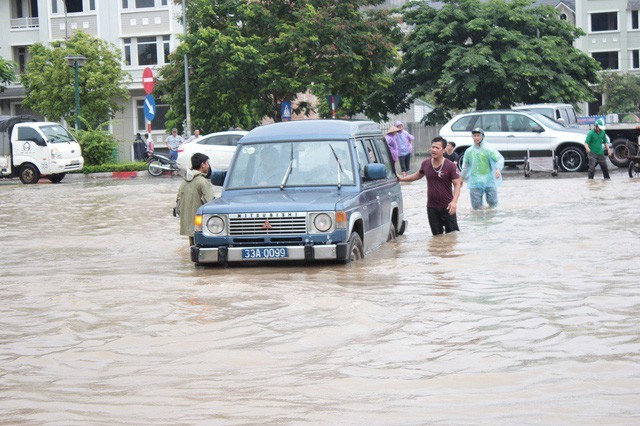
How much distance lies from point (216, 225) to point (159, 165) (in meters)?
28.7

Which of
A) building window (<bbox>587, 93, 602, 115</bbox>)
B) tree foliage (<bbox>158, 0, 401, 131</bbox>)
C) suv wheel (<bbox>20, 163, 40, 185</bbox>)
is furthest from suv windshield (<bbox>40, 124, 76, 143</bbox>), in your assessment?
building window (<bbox>587, 93, 602, 115</bbox>)

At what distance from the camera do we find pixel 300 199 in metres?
13.3

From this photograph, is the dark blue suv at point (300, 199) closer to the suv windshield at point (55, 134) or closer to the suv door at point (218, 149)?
the suv door at point (218, 149)

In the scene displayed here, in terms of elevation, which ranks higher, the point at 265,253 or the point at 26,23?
the point at 26,23

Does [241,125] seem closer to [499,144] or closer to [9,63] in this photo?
[9,63]

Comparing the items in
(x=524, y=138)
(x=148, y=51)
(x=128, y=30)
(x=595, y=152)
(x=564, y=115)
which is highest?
(x=128, y=30)

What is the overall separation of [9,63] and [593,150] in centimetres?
4021

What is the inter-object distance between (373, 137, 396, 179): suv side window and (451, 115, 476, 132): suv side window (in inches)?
661

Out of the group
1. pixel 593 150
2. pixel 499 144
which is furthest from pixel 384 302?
pixel 499 144

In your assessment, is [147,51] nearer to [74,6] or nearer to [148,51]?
[148,51]

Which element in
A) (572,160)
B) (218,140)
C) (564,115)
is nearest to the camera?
(572,160)

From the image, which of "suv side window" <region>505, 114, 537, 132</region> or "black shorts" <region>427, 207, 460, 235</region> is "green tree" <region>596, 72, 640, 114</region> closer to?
"suv side window" <region>505, 114, 537, 132</region>

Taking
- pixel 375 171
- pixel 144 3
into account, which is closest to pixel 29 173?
pixel 144 3

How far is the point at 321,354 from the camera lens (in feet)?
28.7
